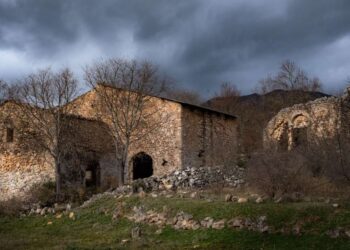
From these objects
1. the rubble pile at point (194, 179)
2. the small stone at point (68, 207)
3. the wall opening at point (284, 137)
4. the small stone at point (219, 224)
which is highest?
the wall opening at point (284, 137)

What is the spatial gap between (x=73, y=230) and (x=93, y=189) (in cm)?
831

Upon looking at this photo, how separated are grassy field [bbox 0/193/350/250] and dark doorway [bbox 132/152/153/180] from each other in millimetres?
10879

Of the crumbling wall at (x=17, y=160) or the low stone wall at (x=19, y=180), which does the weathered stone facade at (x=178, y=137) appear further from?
the low stone wall at (x=19, y=180)

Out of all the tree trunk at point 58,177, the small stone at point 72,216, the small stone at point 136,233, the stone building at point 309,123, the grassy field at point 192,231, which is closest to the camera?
the grassy field at point 192,231

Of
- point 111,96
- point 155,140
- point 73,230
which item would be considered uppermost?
point 111,96

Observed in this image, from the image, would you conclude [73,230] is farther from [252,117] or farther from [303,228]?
[252,117]

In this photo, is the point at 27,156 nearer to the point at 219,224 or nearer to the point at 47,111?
the point at 47,111

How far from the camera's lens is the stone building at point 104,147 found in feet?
79.3

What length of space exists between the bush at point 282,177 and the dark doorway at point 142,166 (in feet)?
42.8

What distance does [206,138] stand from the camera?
27688mm

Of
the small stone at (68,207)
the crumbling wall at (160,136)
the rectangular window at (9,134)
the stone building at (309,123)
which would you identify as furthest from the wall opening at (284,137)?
the rectangular window at (9,134)

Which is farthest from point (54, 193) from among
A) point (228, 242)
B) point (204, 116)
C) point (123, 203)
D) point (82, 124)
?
point (228, 242)

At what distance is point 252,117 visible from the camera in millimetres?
43188

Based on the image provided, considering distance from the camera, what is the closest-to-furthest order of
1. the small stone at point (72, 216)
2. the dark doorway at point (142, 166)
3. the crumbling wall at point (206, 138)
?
the small stone at point (72, 216)
the crumbling wall at point (206, 138)
the dark doorway at point (142, 166)
